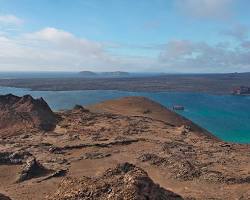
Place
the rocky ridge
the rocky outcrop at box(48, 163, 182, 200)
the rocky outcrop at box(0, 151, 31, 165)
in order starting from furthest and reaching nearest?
the rocky outcrop at box(0, 151, 31, 165)
the rocky ridge
the rocky outcrop at box(48, 163, 182, 200)

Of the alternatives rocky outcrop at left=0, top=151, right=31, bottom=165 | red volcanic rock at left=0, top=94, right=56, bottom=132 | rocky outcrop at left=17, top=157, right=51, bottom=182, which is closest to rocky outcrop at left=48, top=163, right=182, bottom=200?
rocky outcrop at left=17, top=157, right=51, bottom=182

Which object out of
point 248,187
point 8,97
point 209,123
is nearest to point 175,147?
point 248,187

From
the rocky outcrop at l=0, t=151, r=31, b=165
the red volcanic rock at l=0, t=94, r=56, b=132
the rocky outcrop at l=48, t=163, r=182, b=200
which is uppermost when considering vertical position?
the rocky outcrop at l=48, t=163, r=182, b=200

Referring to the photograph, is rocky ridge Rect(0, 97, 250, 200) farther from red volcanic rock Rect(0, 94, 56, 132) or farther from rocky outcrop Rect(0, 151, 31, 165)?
red volcanic rock Rect(0, 94, 56, 132)

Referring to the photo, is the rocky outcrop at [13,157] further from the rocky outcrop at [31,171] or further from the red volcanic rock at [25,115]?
the red volcanic rock at [25,115]

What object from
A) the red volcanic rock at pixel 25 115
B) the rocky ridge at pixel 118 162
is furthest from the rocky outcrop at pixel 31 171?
the red volcanic rock at pixel 25 115

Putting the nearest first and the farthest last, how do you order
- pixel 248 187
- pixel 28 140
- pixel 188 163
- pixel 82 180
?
1. pixel 82 180
2. pixel 248 187
3. pixel 188 163
4. pixel 28 140

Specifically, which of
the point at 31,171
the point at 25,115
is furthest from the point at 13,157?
the point at 25,115

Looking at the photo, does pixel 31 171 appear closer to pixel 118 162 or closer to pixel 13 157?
pixel 13 157

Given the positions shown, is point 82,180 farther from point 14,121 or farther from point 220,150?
point 14,121
